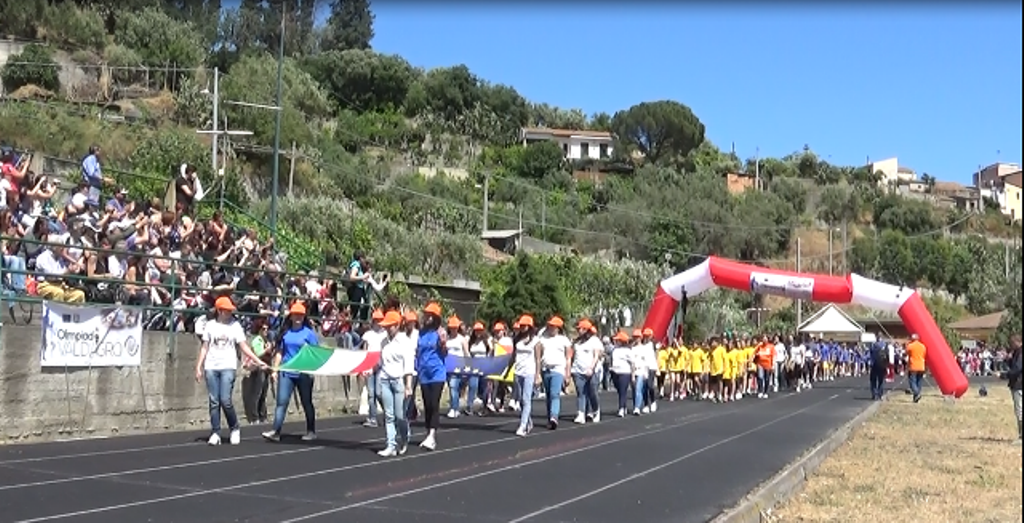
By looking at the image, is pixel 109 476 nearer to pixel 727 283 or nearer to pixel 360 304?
pixel 360 304

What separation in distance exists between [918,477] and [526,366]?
7480 mm

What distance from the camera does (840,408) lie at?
3284 cm

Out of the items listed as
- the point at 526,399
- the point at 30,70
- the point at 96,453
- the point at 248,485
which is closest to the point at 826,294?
the point at 526,399

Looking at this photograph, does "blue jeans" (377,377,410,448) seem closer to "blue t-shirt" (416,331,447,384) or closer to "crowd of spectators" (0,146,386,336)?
"blue t-shirt" (416,331,447,384)

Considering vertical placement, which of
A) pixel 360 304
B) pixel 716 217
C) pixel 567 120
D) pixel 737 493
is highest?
pixel 567 120

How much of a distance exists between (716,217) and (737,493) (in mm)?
82273

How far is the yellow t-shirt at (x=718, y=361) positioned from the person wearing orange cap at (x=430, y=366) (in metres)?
18.4

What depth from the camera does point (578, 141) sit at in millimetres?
120938

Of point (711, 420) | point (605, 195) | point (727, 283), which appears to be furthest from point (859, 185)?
point (711, 420)

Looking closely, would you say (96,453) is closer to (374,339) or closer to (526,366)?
(374,339)

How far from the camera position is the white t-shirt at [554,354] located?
870 inches

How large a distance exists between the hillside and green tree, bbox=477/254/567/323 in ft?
23.1

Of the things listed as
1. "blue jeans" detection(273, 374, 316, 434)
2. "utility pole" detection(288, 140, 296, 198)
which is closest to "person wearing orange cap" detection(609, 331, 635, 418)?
"blue jeans" detection(273, 374, 316, 434)

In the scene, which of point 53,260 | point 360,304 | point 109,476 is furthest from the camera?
point 360,304
